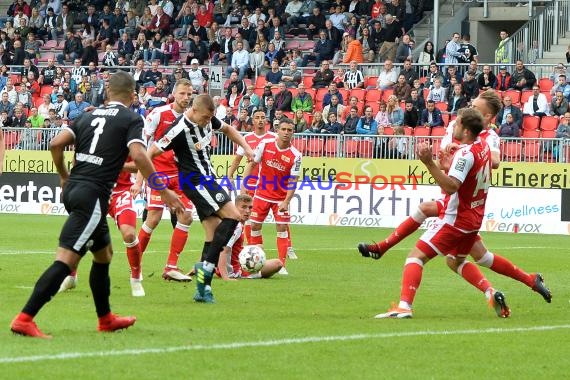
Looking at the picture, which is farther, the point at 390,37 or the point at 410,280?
the point at 390,37

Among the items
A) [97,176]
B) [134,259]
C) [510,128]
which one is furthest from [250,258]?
[510,128]

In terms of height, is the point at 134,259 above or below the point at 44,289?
below

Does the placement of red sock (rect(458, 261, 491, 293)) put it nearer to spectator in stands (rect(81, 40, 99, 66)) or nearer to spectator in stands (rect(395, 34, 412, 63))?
spectator in stands (rect(395, 34, 412, 63))

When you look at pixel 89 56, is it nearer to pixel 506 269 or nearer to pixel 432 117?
pixel 432 117

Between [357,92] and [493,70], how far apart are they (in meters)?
3.59

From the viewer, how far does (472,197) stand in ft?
37.6

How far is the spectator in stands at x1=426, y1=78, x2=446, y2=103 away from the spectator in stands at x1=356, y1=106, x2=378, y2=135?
6.39ft

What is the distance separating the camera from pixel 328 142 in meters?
30.0

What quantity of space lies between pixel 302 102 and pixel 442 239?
2154 centimetres

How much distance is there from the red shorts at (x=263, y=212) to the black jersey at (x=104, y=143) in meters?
7.30

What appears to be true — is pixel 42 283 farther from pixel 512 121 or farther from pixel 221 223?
pixel 512 121

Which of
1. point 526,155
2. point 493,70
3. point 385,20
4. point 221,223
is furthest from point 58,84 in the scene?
point 221,223

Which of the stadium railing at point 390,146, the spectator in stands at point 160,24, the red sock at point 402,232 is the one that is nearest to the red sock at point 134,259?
the red sock at point 402,232

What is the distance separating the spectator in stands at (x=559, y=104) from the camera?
29.6 meters
